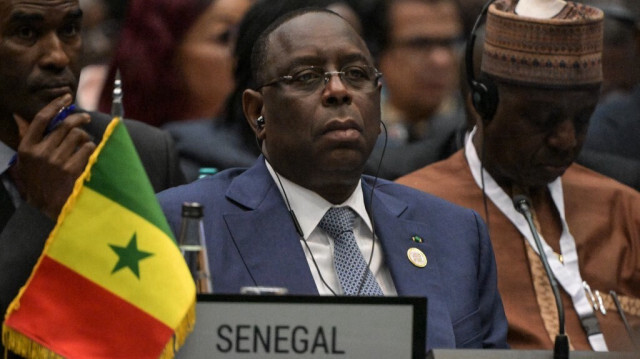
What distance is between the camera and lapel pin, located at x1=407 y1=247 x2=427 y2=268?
145 inches

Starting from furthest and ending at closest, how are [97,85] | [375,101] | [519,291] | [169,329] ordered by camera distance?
[97,85] → [519,291] → [375,101] → [169,329]

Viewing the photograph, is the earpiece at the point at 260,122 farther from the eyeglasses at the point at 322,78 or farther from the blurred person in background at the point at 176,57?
the blurred person in background at the point at 176,57

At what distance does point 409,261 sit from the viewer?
368cm

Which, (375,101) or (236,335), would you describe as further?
(375,101)

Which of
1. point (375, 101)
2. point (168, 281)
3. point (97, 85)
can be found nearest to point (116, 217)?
point (168, 281)

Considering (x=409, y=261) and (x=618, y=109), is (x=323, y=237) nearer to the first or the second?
(x=409, y=261)

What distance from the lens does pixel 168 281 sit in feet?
9.62

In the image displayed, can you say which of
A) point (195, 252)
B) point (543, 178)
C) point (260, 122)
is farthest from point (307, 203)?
point (543, 178)

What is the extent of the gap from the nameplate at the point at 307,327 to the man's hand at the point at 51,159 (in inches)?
27.7

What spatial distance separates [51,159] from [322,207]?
723 mm

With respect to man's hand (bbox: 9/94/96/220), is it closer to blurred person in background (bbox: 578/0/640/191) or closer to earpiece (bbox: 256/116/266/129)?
earpiece (bbox: 256/116/266/129)

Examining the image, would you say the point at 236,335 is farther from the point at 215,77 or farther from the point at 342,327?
the point at 215,77

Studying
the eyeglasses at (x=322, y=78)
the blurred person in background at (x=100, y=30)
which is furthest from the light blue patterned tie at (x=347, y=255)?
the blurred person in background at (x=100, y=30)

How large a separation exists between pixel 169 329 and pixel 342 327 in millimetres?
359
